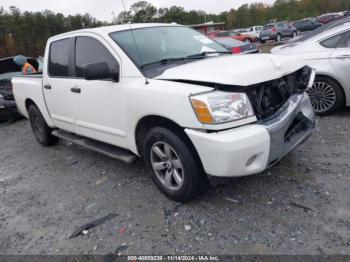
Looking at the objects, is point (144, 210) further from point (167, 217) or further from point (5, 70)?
point (5, 70)

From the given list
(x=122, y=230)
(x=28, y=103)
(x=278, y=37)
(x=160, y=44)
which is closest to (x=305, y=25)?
(x=278, y=37)

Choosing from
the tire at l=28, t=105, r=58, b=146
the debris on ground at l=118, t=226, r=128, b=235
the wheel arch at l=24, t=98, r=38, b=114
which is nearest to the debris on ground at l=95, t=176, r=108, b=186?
the debris on ground at l=118, t=226, r=128, b=235

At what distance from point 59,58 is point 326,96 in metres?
4.21

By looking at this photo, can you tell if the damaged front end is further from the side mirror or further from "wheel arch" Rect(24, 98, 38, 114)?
"wheel arch" Rect(24, 98, 38, 114)

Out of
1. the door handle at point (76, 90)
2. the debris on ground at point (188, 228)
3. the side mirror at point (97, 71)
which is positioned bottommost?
the debris on ground at point (188, 228)

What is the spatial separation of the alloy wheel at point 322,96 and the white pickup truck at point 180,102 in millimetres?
1732

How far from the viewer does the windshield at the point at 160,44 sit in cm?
352

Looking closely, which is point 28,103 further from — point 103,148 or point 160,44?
point 160,44

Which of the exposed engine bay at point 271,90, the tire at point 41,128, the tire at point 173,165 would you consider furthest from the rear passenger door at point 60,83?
the exposed engine bay at point 271,90

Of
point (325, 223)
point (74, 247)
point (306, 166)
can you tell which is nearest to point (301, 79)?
point (306, 166)

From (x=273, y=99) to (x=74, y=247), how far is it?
233 cm

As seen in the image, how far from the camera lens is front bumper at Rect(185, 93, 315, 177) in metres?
2.62

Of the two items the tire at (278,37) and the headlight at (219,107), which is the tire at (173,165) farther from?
the tire at (278,37)

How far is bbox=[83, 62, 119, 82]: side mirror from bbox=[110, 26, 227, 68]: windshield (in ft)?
0.99
